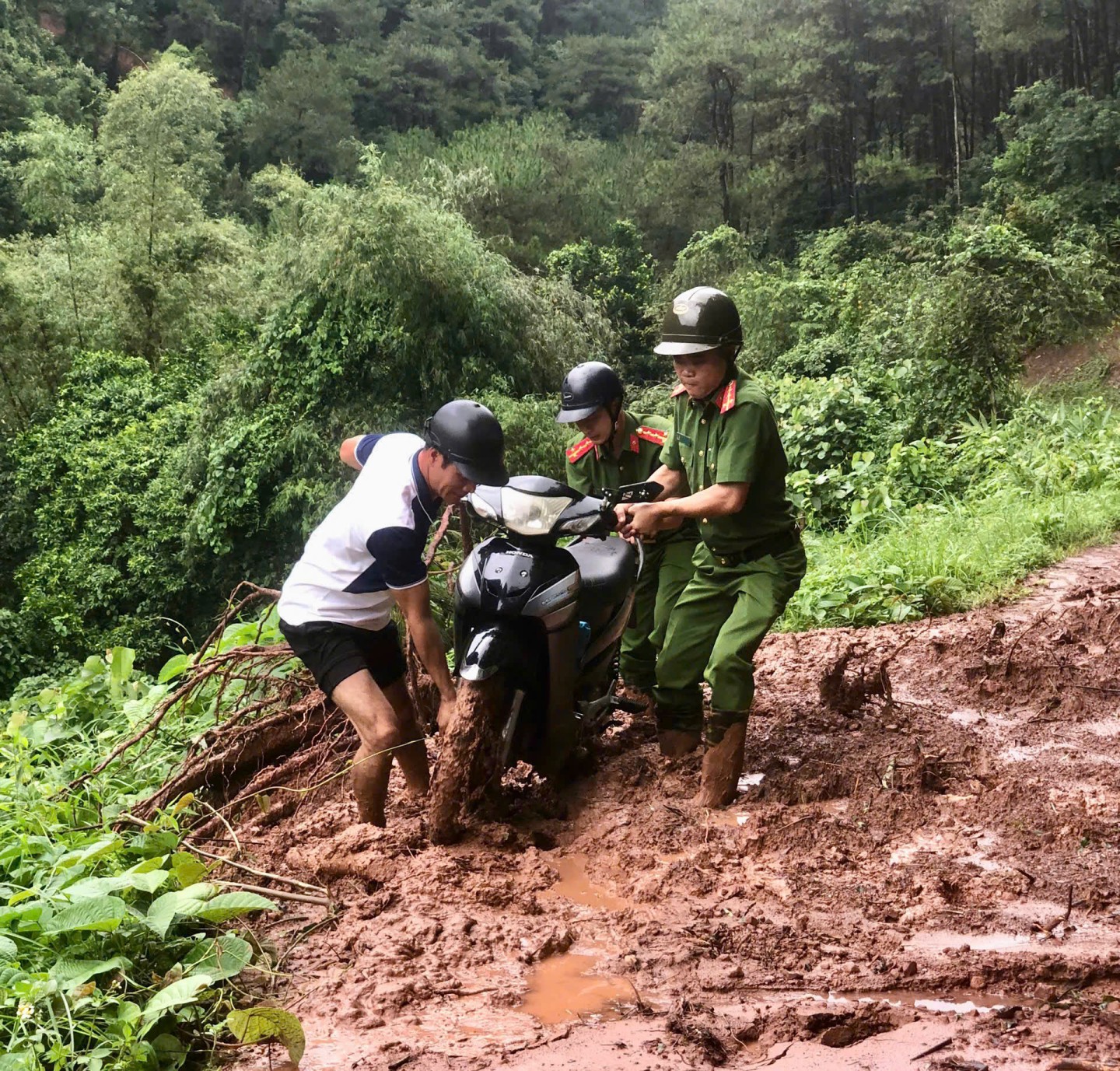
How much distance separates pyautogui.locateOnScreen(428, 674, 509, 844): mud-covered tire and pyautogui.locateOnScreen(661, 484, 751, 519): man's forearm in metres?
0.96

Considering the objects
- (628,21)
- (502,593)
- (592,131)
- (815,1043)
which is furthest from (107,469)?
(628,21)

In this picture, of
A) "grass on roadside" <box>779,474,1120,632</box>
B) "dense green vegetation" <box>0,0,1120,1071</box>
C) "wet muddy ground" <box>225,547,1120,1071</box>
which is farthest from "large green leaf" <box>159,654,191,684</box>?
"grass on roadside" <box>779,474,1120,632</box>

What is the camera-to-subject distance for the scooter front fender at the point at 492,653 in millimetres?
4059

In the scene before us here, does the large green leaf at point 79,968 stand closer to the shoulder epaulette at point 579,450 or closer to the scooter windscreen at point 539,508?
the scooter windscreen at point 539,508

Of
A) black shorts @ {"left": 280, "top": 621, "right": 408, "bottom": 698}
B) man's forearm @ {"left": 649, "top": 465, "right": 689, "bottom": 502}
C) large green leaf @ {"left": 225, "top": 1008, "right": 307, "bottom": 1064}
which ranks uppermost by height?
man's forearm @ {"left": 649, "top": 465, "right": 689, "bottom": 502}

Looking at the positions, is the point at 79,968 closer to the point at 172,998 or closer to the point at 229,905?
the point at 172,998

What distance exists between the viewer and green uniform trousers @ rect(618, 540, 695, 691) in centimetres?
551

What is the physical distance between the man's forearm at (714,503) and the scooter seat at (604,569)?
0.36 m

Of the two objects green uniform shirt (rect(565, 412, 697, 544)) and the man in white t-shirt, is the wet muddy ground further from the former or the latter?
green uniform shirt (rect(565, 412, 697, 544))

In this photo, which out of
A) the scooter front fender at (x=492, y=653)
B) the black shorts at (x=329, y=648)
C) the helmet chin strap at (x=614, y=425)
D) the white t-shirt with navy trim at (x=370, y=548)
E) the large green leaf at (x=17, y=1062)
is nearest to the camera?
the large green leaf at (x=17, y=1062)

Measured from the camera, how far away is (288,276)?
20.1m

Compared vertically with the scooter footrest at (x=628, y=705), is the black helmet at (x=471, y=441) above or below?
above

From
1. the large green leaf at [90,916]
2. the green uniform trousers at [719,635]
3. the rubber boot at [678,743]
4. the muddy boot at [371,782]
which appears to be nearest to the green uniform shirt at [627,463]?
the green uniform trousers at [719,635]

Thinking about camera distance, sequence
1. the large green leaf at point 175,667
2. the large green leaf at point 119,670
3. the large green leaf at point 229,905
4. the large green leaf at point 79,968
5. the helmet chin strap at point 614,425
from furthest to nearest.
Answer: the large green leaf at point 119,670 < the large green leaf at point 175,667 < the helmet chin strap at point 614,425 < the large green leaf at point 229,905 < the large green leaf at point 79,968
